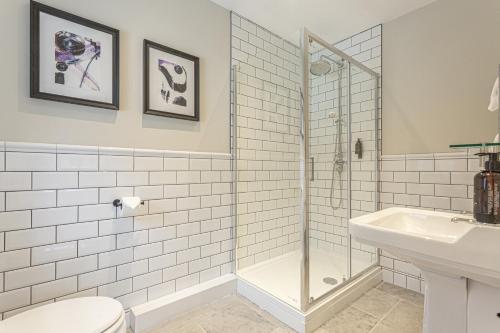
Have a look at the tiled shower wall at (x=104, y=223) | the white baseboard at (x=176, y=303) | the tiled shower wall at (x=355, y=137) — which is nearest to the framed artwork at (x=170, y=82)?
the tiled shower wall at (x=104, y=223)

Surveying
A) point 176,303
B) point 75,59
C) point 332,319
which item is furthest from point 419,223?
point 75,59

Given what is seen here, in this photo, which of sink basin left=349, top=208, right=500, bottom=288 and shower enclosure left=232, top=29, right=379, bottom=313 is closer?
sink basin left=349, top=208, right=500, bottom=288

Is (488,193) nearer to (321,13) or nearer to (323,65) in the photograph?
(323,65)

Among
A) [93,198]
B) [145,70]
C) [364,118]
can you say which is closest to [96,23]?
[145,70]

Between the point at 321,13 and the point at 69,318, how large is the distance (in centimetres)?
257

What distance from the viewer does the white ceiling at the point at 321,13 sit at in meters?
1.94

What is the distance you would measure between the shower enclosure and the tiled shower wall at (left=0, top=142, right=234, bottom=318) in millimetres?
351

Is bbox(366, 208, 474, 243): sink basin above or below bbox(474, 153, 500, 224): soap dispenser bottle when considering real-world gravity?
below

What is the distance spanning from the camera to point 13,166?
47.4 inches

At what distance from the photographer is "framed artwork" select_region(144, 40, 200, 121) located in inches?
63.8

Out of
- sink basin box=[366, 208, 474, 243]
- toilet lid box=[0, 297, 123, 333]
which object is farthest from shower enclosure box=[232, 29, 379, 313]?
toilet lid box=[0, 297, 123, 333]

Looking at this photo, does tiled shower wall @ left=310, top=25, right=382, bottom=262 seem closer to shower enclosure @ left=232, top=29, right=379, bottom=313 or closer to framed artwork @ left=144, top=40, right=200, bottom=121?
shower enclosure @ left=232, top=29, right=379, bottom=313

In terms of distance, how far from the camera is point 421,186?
1.95m

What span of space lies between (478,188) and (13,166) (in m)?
2.23
